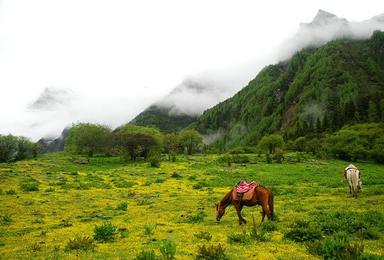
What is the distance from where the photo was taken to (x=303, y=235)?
56.6ft

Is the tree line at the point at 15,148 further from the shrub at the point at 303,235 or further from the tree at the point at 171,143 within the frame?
the shrub at the point at 303,235

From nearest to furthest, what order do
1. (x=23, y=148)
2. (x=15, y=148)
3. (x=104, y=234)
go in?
(x=104, y=234) → (x=15, y=148) → (x=23, y=148)

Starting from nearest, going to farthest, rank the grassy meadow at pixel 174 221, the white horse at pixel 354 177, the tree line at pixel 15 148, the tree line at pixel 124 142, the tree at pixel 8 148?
1. the grassy meadow at pixel 174 221
2. the white horse at pixel 354 177
3. the tree line at pixel 124 142
4. the tree at pixel 8 148
5. the tree line at pixel 15 148

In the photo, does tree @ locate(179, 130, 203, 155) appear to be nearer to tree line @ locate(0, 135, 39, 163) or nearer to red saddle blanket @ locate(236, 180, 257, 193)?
tree line @ locate(0, 135, 39, 163)

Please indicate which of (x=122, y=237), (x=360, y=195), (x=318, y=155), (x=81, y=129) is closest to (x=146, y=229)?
(x=122, y=237)

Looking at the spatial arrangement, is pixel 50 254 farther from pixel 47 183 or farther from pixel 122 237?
pixel 47 183

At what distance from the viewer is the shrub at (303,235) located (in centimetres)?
1692

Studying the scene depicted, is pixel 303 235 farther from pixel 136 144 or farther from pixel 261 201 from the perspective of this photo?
pixel 136 144

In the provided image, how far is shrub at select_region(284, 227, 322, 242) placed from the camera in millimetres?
16922

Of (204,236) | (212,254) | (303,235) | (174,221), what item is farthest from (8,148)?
(212,254)

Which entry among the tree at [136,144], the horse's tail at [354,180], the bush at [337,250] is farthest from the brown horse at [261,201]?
the tree at [136,144]

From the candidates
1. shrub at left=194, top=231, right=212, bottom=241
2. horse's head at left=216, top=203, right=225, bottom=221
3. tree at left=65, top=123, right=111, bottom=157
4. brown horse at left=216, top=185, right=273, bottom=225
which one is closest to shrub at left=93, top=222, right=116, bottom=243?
shrub at left=194, top=231, right=212, bottom=241

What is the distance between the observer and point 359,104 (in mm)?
193500

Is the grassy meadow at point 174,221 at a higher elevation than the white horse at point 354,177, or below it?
below
